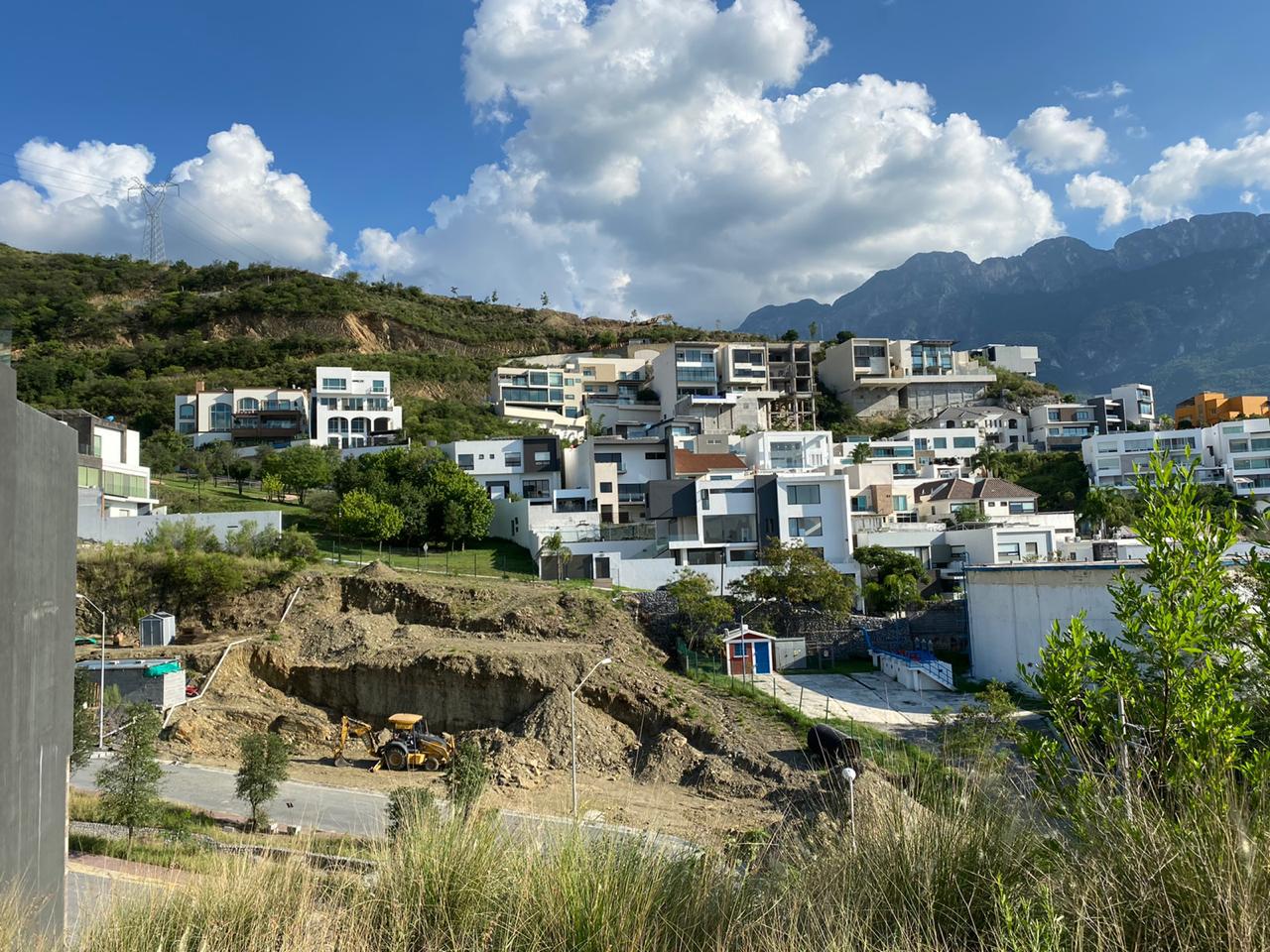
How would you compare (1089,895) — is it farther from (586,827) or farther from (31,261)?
(31,261)

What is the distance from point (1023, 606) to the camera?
31.6m

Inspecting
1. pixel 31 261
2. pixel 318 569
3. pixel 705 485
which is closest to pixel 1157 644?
pixel 318 569

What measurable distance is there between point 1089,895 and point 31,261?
384 feet

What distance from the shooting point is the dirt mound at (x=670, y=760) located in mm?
23734

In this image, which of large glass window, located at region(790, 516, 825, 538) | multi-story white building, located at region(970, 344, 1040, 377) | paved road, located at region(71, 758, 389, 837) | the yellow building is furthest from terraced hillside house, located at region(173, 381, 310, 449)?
multi-story white building, located at region(970, 344, 1040, 377)

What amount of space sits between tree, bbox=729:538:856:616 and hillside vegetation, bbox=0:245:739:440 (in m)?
33.0

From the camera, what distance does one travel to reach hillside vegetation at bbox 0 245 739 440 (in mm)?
68688

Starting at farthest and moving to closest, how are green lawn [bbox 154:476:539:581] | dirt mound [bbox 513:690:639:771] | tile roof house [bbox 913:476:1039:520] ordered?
tile roof house [bbox 913:476:1039:520]
green lawn [bbox 154:476:539:581]
dirt mound [bbox 513:690:639:771]

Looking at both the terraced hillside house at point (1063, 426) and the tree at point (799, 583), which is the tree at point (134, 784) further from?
the terraced hillside house at point (1063, 426)

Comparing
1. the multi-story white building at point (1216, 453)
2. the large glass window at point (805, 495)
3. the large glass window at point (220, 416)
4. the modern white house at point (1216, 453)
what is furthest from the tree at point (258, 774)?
the modern white house at point (1216, 453)

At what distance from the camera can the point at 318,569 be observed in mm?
34688

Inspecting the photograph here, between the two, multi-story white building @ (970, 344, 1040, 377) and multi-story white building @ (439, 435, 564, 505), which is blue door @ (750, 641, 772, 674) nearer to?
multi-story white building @ (439, 435, 564, 505)

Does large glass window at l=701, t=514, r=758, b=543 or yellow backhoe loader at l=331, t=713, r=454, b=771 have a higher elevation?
large glass window at l=701, t=514, r=758, b=543

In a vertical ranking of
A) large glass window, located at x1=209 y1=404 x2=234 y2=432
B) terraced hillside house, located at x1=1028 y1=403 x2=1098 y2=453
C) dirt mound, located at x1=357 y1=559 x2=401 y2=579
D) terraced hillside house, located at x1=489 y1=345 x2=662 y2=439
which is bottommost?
dirt mound, located at x1=357 y1=559 x2=401 y2=579
